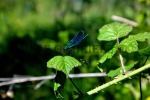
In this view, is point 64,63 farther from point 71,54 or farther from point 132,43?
point 132,43

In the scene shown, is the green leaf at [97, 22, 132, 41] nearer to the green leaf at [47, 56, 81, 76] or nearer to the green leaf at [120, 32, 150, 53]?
the green leaf at [120, 32, 150, 53]

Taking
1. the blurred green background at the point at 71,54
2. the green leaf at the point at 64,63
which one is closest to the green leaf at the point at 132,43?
A: the blurred green background at the point at 71,54

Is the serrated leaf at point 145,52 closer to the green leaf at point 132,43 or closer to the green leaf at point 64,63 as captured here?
the green leaf at point 132,43

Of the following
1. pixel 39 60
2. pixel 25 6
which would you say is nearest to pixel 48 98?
pixel 39 60

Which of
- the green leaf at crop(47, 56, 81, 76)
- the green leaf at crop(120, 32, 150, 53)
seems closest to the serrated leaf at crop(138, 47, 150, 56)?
the green leaf at crop(120, 32, 150, 53)

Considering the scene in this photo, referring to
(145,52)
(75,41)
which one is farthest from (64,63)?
(145,52)

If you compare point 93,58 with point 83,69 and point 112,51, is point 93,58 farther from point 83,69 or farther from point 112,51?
point 112,51

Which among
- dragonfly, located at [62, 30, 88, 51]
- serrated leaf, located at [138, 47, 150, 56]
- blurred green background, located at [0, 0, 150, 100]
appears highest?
dragonfly, located at [62, 30, 88, 51]
